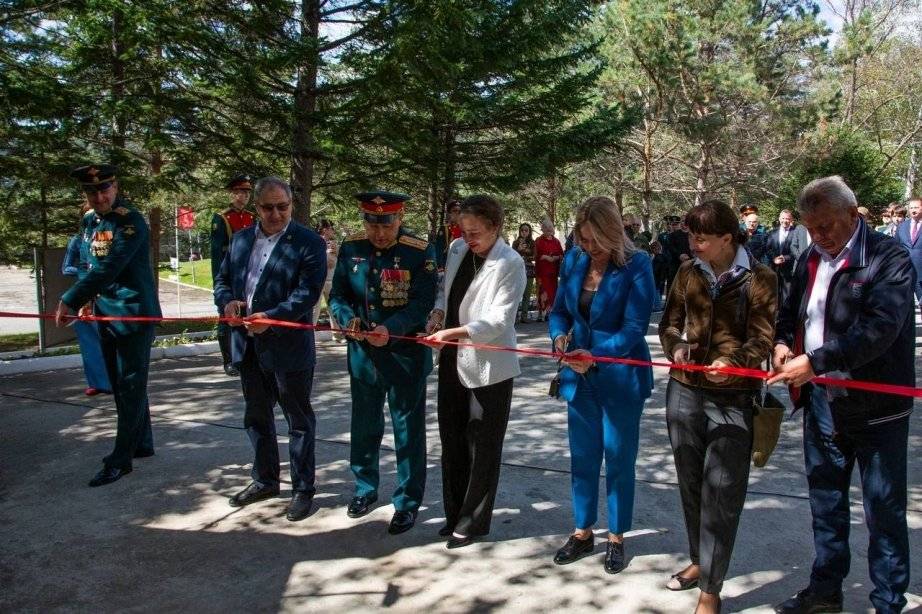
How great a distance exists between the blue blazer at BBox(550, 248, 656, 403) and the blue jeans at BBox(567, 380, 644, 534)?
58mm

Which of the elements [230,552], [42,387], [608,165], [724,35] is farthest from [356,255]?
[608,165]

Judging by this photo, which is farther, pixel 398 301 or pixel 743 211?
pixel 743 211

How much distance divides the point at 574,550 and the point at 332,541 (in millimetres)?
1316

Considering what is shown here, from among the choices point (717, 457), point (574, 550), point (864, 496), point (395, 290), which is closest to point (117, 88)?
point (395, 290)

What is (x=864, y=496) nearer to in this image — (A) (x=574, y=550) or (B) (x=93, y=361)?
(A) (x=574, y=550)

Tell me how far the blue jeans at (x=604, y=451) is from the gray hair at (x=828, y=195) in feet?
4.16

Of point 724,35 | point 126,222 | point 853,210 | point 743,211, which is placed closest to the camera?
point 853,210

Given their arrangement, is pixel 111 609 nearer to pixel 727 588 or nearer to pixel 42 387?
pixel 727 588

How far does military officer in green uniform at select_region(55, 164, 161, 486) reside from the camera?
5074 millimetres

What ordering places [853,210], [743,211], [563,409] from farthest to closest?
[743,211] → [563,409] → [853,210]

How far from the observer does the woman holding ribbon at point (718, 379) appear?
10.8 feet

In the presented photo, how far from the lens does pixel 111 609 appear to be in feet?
11.3

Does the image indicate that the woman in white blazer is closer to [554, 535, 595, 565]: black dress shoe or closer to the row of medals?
the row of medals

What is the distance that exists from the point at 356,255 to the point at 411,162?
7832 mm
